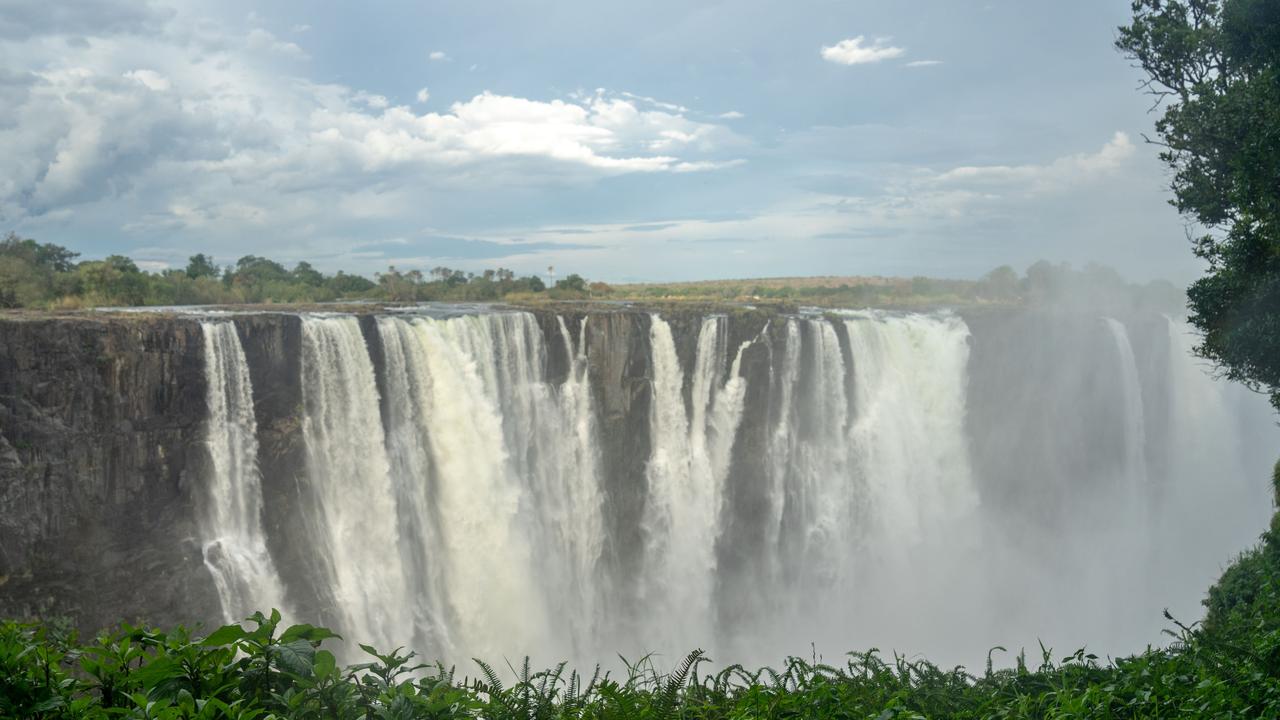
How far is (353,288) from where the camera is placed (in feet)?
115

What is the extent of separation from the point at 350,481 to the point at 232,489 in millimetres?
2318

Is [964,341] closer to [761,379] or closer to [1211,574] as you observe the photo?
[761,379]

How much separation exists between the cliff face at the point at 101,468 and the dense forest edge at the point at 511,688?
1365 cm

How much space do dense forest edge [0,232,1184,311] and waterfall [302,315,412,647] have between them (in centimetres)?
749

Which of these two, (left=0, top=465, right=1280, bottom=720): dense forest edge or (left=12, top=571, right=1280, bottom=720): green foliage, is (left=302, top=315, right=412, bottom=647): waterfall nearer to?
(left=0, top=465, right=1280, bottom=720): dense forest edge

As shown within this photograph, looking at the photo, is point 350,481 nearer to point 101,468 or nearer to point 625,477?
point 101,468

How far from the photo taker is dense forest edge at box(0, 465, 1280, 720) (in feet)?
8.36

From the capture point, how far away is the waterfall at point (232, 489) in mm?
16188

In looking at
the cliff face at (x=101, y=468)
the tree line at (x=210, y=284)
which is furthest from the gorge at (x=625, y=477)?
the tree line at (x=210, y=284)

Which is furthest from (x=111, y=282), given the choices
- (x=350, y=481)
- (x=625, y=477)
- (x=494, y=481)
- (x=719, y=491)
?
(x=719, y=491)

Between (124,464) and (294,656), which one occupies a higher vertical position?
(294,656)

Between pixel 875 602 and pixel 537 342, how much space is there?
1240 cm

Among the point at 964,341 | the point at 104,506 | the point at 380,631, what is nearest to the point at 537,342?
the point at 380,631

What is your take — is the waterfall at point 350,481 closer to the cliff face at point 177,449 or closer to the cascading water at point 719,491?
the cascading water at point 719,491
